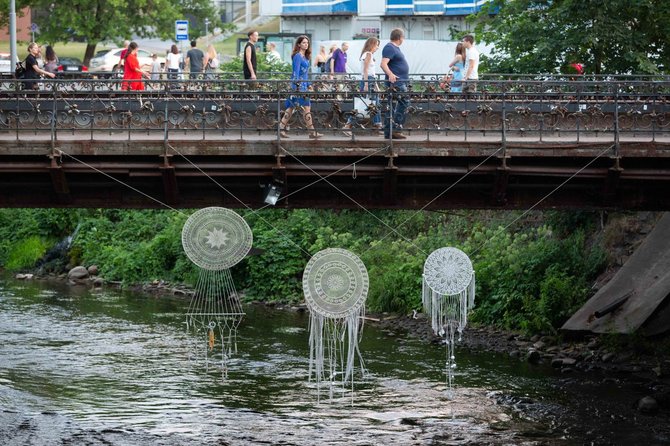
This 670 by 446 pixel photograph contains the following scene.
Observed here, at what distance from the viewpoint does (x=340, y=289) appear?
73.0 feet

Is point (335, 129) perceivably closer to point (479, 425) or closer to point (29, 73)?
point (479, 425)

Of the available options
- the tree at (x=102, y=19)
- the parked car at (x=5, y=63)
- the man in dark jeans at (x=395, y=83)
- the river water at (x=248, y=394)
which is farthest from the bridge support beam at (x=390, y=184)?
the tree at (x=102, y=19)

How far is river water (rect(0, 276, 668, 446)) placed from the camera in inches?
890

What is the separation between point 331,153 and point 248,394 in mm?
5911

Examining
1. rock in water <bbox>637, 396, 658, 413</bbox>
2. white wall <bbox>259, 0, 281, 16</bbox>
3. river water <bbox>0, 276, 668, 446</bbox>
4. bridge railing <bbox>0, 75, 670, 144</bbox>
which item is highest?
white wall <bbox>259, 0, 281, 16</bbox>

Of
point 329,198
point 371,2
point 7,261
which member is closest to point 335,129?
point 329,198

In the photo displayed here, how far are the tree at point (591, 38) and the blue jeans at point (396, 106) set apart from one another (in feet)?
33.5

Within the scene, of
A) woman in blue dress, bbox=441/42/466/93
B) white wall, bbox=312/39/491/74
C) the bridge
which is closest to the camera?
the bridge

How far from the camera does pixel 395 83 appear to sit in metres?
22.9

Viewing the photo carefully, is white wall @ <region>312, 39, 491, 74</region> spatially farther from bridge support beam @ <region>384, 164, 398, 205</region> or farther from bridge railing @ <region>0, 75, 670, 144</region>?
bridge support beam @ <region>384, 164, 398, 205</region>

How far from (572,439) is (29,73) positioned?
12808mm

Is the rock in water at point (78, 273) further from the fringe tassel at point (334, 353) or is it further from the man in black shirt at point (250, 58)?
the man in black shirt at point (250, 58)

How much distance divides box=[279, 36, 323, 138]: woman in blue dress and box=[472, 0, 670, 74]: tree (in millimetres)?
9843

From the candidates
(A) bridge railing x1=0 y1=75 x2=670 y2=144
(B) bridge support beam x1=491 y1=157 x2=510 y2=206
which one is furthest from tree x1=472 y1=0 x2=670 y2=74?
(B) bridge support beam x1=491 y1=157 x2=510 y2=206
